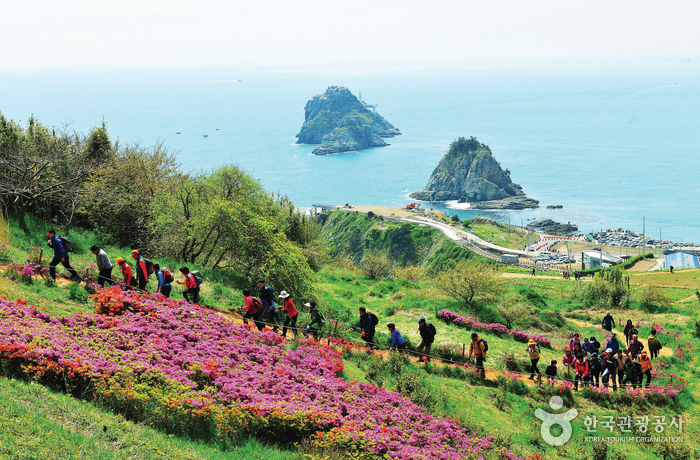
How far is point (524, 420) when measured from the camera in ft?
51.4

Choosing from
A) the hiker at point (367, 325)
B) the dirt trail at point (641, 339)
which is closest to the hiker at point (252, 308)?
the hiker at point (367, 325)

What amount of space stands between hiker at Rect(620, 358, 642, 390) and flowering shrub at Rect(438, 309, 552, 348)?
5.65 metres

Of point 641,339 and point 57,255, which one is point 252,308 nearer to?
point 57,255

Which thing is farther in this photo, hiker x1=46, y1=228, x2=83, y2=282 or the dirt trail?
the dirt trail

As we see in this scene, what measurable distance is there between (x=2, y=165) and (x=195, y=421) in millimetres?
23078

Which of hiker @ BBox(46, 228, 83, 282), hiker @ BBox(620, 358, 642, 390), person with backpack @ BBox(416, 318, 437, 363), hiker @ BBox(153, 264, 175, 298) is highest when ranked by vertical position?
hiker @ BBox(46, 228, 83, 282)

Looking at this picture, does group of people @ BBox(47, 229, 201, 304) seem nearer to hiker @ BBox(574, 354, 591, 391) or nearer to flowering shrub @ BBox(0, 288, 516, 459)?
flowering shrub @ BBox(0, 288, 516, 459)

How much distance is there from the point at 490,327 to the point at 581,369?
6.78 meters

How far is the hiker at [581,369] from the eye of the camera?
730 inches

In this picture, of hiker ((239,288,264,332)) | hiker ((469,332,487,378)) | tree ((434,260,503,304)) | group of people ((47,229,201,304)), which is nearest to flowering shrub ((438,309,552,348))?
tree ((434,260,503,304))

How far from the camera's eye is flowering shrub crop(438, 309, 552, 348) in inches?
977

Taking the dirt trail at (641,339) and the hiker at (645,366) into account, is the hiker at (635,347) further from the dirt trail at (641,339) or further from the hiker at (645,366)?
the dirt trail at (641,339)

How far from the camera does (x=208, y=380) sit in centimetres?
1284

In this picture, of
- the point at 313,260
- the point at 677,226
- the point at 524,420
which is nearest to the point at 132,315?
the point at 524,420
